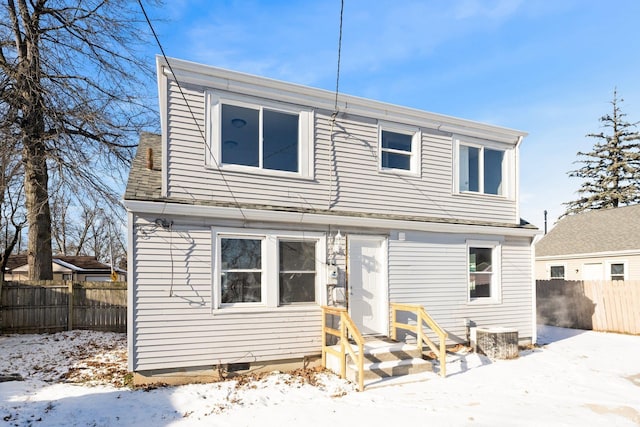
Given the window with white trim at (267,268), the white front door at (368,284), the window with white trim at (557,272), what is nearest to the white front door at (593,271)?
the window with white trim at (557,272)

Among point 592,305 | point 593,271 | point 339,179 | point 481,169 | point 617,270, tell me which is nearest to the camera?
point 339,179

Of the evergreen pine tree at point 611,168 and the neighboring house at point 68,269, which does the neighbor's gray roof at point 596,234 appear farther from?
the neighboring house at point 68,269

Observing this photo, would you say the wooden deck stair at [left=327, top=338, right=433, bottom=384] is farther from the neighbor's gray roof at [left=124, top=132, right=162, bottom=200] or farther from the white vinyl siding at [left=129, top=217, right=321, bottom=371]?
the neighbor's gray roof at [left=124, top=132, right=162, bottom=200]

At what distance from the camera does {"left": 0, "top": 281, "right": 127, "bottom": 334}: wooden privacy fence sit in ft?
33.8

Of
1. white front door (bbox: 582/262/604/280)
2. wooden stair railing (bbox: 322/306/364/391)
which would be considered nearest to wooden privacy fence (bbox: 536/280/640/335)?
white front door (bbox: 582/262/604/280)

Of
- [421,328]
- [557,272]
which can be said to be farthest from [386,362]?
[557,272]

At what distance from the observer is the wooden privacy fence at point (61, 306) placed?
10289mm

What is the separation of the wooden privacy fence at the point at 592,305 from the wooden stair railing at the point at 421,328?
861 cm

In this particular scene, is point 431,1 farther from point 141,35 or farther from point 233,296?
point 141,35

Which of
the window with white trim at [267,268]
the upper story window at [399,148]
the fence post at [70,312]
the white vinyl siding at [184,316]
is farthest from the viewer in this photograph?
the fence post at [70,312]

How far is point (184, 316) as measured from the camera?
274 inches

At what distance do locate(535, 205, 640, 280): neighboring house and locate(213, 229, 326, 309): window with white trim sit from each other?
14.4 meters

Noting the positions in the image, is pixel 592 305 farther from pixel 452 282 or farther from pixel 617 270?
pixel 452 282

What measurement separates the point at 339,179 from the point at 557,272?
51.1ft
